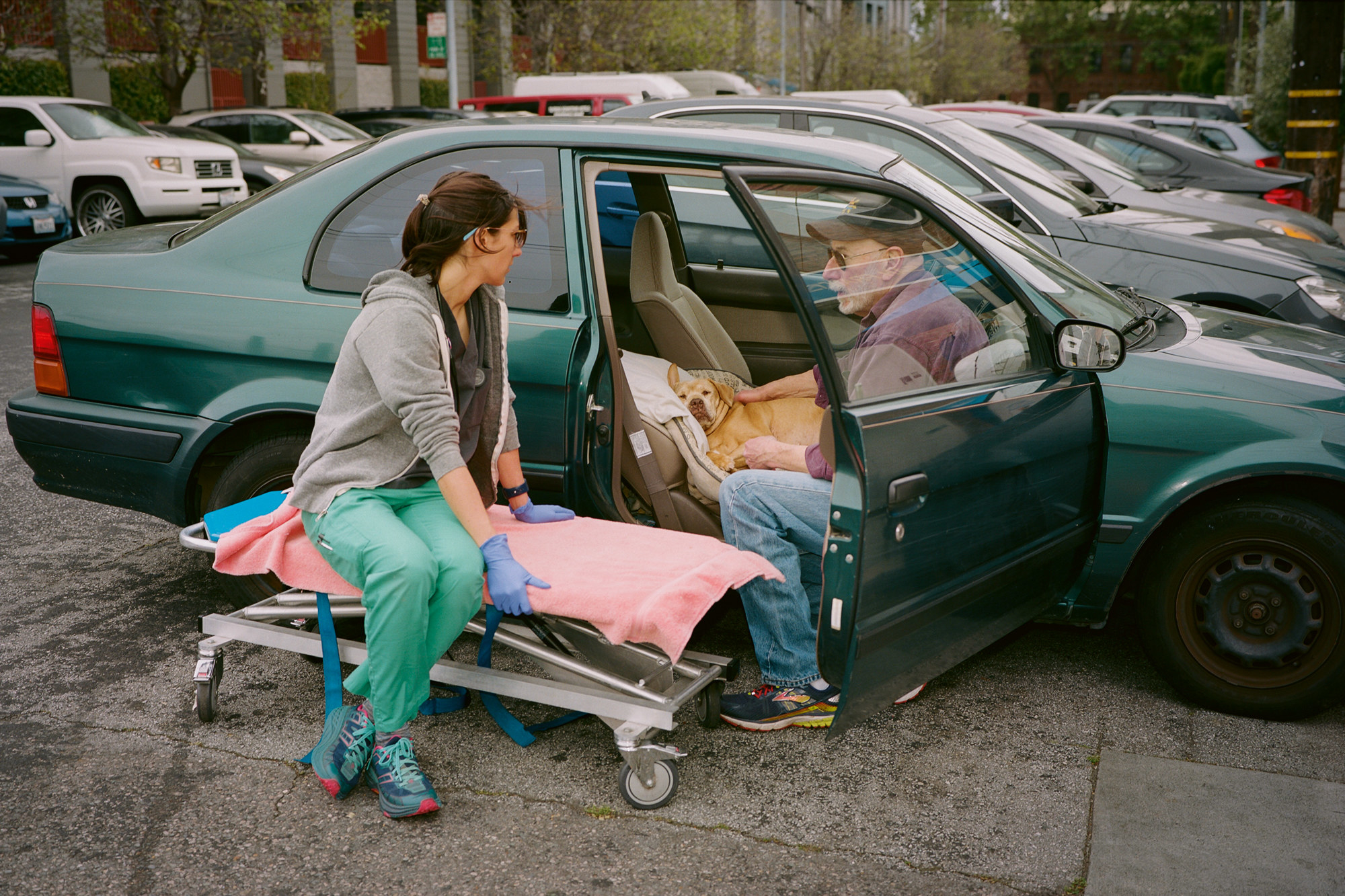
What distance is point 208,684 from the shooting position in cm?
315

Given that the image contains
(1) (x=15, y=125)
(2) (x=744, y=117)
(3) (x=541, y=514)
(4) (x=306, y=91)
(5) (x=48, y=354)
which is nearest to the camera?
(3) (x=541, y=514)

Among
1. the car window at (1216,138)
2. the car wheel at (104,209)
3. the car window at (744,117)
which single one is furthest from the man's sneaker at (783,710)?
the car window at (1216,138)

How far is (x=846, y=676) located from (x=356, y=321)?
152 centimetres

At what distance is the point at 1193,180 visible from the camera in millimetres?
10828

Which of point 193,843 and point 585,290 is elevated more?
point 585,290

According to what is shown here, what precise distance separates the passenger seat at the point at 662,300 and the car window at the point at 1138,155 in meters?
8.05

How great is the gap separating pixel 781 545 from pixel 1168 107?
20462 millimetres

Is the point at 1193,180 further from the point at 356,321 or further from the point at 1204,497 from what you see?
the point at 356,321

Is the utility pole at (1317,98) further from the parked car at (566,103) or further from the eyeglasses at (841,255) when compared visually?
the eyeglasses at (841,255)

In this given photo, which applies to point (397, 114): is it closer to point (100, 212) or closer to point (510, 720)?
point (100, 212)

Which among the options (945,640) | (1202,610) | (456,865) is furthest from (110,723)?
(1202,610)

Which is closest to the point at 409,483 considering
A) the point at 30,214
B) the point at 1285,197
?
the point at 1285,197

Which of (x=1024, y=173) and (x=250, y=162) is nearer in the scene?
(x=1024, y=173)

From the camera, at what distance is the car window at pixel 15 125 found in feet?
43.4
